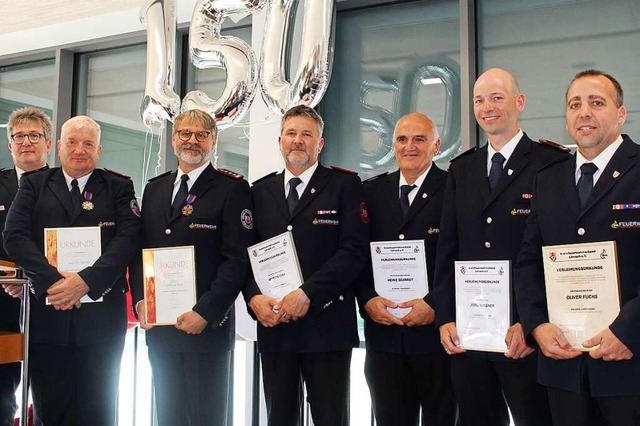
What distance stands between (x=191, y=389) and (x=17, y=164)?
133cm

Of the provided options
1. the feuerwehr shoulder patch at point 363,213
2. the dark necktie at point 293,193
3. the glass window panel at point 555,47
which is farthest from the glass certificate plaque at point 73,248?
the glass window panel at point 555,47

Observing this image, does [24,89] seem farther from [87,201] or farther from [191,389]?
[191,389]

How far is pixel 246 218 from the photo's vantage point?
8.26 feet

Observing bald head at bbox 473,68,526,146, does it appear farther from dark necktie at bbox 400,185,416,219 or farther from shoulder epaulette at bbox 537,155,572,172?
dark necktie at bbox 400,185,416,219

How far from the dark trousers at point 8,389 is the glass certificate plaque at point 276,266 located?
1.12 metres

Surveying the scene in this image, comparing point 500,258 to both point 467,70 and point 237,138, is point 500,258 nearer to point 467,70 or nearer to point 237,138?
point 467,70

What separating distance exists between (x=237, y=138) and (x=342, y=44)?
3.22 feet

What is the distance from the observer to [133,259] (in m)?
2.65

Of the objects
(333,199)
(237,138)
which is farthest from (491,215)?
(237,138)

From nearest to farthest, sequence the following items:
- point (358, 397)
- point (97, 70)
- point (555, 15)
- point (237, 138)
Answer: point (555, 15)
point (358, 397)
point (237, 138)
point (97, 70)

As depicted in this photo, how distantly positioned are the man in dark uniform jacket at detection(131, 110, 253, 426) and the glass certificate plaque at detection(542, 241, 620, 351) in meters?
1.11

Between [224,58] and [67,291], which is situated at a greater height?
[224,58]

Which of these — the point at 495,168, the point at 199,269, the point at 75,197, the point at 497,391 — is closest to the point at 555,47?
the point at 495,168

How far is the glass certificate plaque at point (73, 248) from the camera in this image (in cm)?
256
